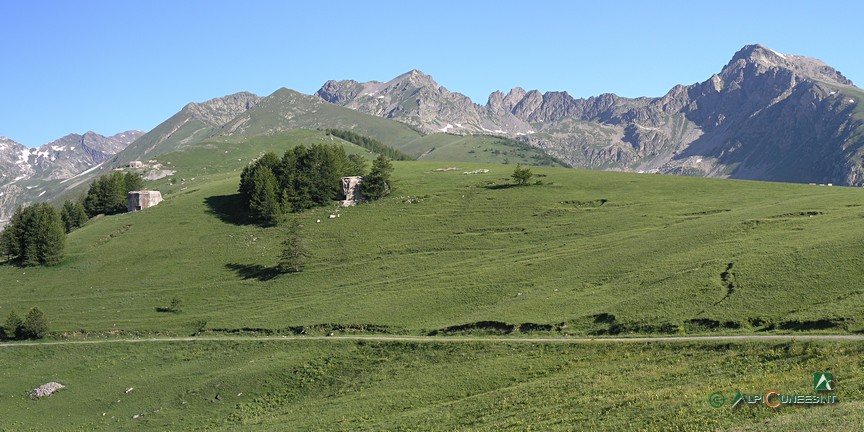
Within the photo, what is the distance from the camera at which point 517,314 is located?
63.9m

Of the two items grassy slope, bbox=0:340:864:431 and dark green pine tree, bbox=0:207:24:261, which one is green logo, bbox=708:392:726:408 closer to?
grassy slope, bbox=0:340:864:431

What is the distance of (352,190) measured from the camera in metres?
127

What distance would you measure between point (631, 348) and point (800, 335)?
11633 mm

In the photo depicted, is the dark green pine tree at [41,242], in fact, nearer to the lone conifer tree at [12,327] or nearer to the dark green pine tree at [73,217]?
the dark green pine tree at [73,217]

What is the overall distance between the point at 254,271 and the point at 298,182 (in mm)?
33203

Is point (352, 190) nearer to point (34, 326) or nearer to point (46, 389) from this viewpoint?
point (34, 326)

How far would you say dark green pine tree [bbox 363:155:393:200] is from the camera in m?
126

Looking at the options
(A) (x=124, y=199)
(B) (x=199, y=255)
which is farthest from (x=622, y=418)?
(A) (x=124, y=199)

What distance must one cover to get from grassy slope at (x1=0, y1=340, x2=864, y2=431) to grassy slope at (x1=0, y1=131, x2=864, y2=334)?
25.3 feet

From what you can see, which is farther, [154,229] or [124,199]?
[124,199]

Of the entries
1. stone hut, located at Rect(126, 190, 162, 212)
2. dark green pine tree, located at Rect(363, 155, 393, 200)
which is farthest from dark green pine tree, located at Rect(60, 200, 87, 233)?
dark green pine tree, located at Rect(363, 155, 393, 200)

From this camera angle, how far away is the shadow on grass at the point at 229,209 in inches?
4850

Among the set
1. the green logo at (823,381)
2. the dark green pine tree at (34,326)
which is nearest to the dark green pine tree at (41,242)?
the dark green pine tree at (34,326)

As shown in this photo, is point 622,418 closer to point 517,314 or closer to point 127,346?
point 517,314
